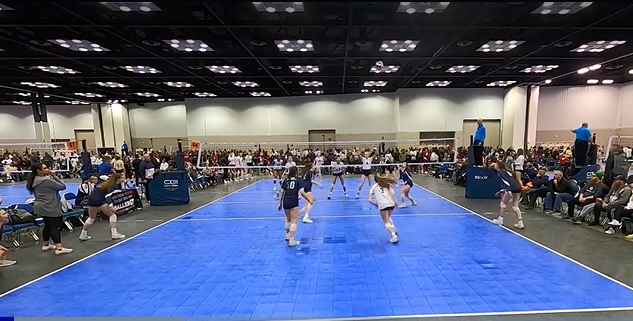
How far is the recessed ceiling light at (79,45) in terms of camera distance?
12.3 metres

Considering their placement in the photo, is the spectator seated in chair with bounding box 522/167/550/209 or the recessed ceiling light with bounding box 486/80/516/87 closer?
the spectator seated in chair with bounding box 522/167/550/209

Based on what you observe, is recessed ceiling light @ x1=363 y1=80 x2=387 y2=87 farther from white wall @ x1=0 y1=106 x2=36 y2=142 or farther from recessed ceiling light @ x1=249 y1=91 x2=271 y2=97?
white wall @ x1=0 y1=106 x2=36 y2=142

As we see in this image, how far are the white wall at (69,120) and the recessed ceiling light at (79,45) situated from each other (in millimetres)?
22360

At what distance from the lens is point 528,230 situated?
792cm

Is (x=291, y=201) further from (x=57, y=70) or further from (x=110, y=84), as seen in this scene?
(x=110, y=84)

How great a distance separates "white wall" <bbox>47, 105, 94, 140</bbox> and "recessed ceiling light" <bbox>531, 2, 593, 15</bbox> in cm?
3715

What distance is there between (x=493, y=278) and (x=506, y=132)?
954 inches

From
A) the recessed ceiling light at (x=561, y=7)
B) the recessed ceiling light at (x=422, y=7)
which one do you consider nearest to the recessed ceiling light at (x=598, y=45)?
the recessed ceiling light at (x=561, y=7)

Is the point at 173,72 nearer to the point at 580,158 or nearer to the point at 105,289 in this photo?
the point at 105,289

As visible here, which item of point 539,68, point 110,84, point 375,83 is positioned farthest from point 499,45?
point 110,84

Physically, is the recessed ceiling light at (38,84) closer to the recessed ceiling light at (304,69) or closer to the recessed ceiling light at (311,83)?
the recessed ceiling light at (304,69)

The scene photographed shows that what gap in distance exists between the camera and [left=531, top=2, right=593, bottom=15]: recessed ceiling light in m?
9.51

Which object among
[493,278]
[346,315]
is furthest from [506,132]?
[346,315]

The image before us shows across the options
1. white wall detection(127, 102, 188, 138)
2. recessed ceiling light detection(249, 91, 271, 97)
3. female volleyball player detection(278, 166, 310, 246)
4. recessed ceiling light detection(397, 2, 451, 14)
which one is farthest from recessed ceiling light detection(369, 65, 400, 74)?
white wall detection(127, 102, 188, 138)
